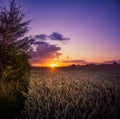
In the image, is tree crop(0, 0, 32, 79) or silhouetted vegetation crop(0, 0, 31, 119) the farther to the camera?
tree crop(0, 0, 32, 79)

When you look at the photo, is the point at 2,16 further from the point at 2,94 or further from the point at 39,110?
the point at 39,110

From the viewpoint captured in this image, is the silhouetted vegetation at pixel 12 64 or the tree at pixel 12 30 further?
the tree at pixel 12 30

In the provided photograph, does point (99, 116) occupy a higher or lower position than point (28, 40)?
lower

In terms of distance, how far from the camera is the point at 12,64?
45.6ft

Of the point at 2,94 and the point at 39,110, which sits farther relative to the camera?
the point at 2,94

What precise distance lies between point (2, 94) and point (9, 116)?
5.51ft

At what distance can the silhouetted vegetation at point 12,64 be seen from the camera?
9.89 metres

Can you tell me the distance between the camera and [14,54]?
14.0 meters

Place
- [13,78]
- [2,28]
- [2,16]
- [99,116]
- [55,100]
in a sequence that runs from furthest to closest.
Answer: [2,16]
[2,28]
[13,78]
[55,100]
[99,116]

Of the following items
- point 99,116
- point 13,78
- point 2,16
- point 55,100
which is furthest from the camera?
point 2,16

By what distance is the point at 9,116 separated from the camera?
898cm

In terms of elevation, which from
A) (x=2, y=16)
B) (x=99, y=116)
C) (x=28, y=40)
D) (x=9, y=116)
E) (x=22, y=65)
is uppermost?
(x=2, y=16)

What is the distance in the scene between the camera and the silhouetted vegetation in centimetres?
989

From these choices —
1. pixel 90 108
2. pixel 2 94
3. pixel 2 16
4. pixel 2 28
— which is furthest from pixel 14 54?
pixel 90 108
